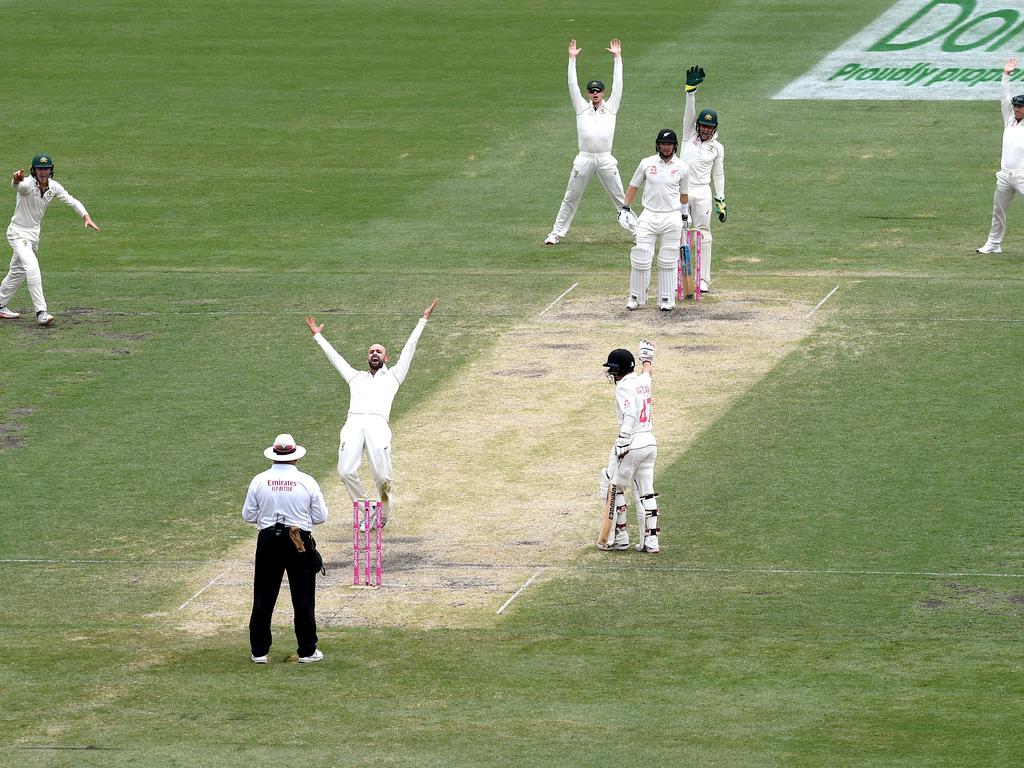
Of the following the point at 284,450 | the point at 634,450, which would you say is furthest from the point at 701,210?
the point at 284,450

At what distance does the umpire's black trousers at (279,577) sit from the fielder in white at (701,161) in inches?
508

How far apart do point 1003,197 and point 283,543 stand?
1675 cm

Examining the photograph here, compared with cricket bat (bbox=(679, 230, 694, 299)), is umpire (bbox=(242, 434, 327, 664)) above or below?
below

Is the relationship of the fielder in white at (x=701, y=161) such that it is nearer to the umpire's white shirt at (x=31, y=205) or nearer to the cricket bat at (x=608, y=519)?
the umpire's white shirt at (x=31, y=205)

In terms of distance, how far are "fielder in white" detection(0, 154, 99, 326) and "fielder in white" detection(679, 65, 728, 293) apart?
8.37 meters

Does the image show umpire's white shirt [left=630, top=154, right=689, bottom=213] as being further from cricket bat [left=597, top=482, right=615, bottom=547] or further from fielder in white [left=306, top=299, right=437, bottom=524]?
cricket bat [left=597, top=482, right=615, bottom=547]

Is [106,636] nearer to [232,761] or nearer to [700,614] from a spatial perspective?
[232,761]

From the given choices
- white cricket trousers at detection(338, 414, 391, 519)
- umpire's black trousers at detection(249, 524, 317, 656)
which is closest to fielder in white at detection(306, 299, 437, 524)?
white cricket trousers at detection(338, 414, 391, 519)

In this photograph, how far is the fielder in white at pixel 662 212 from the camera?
86.7 ft

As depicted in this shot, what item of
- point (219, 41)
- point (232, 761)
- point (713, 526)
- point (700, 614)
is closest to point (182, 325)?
point (713, 526)

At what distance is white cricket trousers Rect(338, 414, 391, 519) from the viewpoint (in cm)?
1859

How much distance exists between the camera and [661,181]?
86.7ft

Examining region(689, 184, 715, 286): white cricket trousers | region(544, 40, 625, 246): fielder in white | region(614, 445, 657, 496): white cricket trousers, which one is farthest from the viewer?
region(544, 40, 625, 246): fielder in white

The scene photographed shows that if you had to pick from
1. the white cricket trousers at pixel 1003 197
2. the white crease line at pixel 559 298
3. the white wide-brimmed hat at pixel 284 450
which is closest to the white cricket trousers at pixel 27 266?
the white crease line at pixel 559 298
